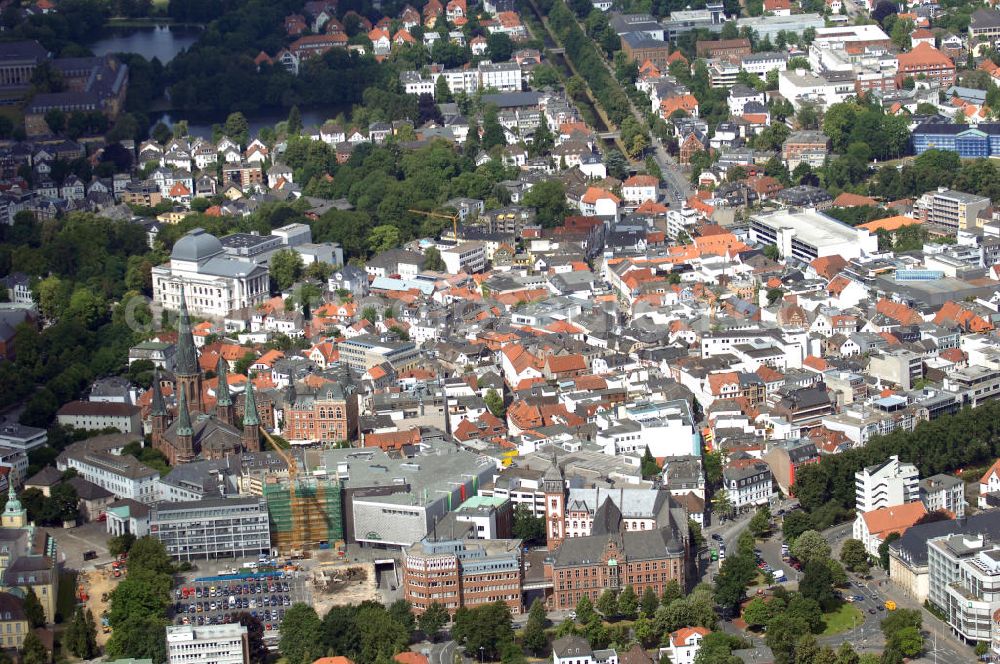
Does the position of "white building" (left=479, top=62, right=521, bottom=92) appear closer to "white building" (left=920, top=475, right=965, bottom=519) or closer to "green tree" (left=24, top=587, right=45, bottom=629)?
"white building" (left=920, top=475, right=965, bottom=519)

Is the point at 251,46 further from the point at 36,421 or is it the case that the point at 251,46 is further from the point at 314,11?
the point at 36,421

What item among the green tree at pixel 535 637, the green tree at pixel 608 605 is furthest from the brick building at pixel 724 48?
the green tree at pixel 535 637

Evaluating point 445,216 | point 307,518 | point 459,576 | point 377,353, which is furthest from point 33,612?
point 445,216

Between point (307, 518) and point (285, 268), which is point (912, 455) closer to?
point (307, 518)

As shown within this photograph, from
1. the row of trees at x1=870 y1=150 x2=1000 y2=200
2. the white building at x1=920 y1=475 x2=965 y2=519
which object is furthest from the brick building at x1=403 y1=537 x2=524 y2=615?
the row of trees at x1=870 y1=150 x2=1000 y2=200

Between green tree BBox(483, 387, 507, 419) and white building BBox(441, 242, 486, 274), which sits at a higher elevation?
white building BBox(441, 242, 486, 274)

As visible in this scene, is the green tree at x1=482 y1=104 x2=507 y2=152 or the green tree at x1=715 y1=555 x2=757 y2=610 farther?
the green tree at x1=482 y1=104 x2=507 y2=152
